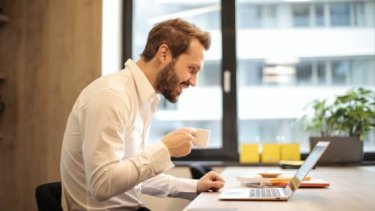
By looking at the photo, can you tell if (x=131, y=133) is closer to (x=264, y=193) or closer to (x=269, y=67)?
(x=264, y=193)

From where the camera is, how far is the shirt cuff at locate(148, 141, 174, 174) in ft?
4.27

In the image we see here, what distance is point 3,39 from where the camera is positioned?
9.76 feet

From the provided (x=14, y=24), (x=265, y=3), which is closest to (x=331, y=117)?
(x=265, y=3)

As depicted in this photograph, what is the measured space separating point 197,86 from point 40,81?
3.82 feet

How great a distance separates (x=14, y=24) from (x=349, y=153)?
96.9 inches

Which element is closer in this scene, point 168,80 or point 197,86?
point 168,80

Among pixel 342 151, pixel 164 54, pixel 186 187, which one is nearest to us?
pixel 164 54

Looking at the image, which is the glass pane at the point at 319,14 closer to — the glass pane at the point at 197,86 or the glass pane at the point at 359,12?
the glass pane at the point at 359,12

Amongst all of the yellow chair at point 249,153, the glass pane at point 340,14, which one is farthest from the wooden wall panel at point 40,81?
the glass pane at point 340,14

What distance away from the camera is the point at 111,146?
4.10ft

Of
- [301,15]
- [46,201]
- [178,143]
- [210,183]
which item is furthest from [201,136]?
[301,15]

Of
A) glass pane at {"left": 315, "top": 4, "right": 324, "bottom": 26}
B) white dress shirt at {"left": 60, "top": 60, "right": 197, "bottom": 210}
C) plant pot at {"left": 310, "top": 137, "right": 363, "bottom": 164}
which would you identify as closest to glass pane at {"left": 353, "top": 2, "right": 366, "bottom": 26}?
glass pane at {"left": 315, "top": 4, "right": 324, "bottom": 26}

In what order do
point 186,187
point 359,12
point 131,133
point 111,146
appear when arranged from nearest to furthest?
point 111,146, point 131,133, point 186,187, point 359,12

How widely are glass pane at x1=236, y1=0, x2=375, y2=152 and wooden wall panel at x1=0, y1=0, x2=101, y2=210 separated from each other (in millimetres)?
1202
